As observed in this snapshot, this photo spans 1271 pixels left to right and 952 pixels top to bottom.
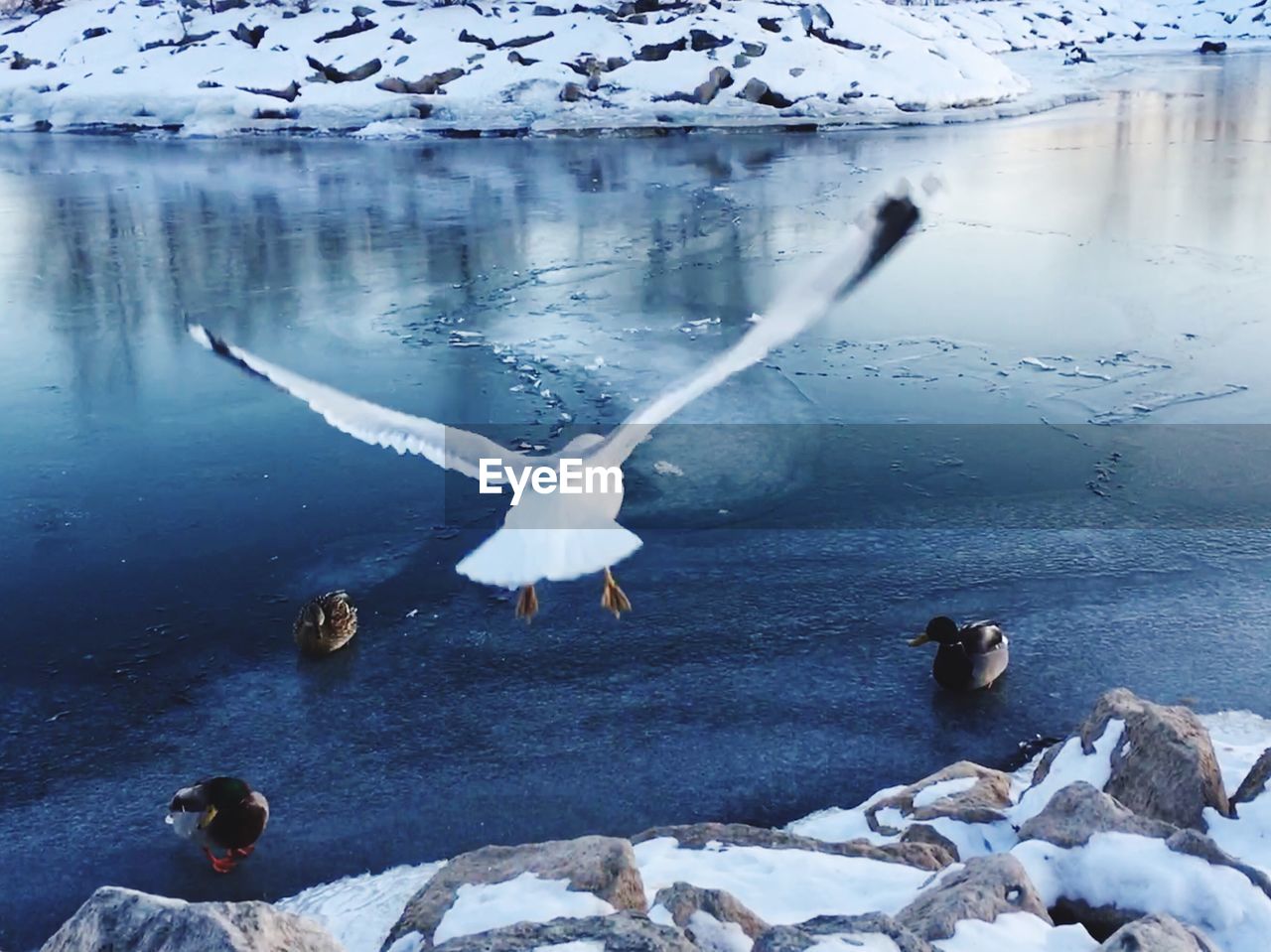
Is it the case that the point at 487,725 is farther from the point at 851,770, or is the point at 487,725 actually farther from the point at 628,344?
the point at 628,344

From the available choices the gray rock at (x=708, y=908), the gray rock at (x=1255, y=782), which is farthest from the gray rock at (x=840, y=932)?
the gray rock at (x=1255, y=782)

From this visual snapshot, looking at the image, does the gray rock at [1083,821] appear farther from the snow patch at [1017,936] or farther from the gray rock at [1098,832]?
the snow patch at [1017,936]

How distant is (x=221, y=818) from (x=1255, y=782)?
12.1 ft

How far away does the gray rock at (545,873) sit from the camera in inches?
141

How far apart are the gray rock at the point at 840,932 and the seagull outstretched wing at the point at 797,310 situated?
3513mm

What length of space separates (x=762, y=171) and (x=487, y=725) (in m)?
16.1

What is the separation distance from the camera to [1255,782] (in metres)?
4.15

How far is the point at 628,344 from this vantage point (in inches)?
416

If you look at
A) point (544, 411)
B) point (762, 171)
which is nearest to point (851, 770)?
point (544, 411)

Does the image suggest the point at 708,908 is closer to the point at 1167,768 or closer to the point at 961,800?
the point at 961,800

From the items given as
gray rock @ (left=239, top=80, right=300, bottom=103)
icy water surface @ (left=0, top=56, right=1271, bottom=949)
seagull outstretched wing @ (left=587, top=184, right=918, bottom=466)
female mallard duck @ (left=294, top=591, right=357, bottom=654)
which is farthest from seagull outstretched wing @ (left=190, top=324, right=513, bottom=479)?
gray rock @ (left=239, top=80, right=300, bottom=103)

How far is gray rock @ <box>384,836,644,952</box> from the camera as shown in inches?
141

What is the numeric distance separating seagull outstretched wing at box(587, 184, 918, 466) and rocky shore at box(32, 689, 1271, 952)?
2.38 meters

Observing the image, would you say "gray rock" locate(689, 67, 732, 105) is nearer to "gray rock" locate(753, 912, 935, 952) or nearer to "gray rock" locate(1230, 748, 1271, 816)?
"gray rock" locate(1230, 748, 1271, 816)
